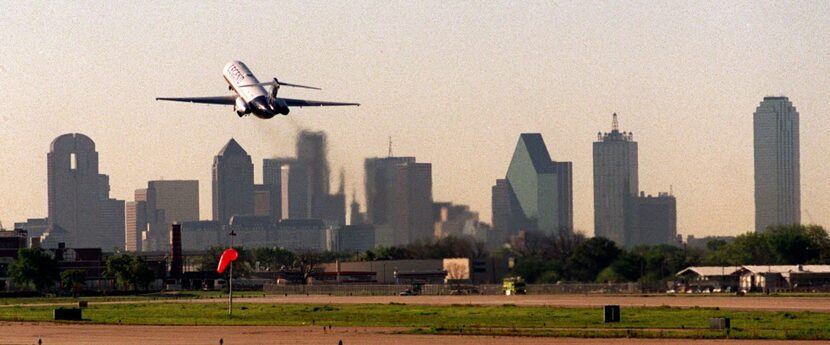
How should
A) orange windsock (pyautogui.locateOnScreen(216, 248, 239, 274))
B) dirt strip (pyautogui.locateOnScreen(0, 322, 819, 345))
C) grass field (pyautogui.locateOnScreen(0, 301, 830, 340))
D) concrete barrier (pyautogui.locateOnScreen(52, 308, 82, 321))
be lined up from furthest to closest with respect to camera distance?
orange windsock (pyautogui.locateOnScreen(216, 248, 239, 274)) → concrete barrier (pyautogui.locateOnScreen(52, 308, 82, 321)) → grass field (pyautogui.locateOnScreen(0, 301, 830, 340)) → dirt strip (pyautogui.locateOnScreen(0, 322, 819, 345))

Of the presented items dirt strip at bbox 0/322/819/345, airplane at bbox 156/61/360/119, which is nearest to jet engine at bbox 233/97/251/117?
airplane at bbox 156/61/360/119

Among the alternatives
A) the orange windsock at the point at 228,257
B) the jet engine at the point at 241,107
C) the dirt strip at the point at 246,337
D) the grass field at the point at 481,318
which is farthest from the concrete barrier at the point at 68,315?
the jet engine at the point at 241,107

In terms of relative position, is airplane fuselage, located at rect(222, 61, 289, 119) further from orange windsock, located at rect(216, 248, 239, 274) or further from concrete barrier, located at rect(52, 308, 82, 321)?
concrete barrier, located at rect(52, 308, 82, 321)

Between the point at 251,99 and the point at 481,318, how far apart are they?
2758 centimetres

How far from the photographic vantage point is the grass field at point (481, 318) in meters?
107

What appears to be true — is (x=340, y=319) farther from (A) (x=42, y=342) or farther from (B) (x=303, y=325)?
(A) (x=42, y=342)

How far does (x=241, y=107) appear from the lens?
143125 mm

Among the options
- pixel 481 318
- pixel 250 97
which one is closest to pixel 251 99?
pixel 250 97

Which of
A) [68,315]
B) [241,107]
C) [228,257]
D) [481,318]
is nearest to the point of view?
[481,318]

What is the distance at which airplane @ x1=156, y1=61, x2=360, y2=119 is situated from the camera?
452 feet

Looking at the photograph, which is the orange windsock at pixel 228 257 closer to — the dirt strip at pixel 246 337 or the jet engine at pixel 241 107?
the jet engine at pixel 241 107

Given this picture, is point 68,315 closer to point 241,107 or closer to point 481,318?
point 241,107

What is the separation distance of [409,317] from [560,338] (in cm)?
3380

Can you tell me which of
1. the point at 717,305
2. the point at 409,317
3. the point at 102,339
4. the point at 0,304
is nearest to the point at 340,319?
the point at 409,317
